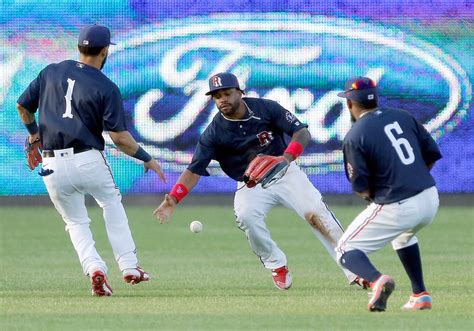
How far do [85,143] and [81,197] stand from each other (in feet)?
1.76

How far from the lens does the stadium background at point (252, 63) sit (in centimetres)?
2152

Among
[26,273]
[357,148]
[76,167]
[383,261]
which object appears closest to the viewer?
[357,148]

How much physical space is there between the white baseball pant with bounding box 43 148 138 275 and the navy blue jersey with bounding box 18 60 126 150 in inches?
4.7

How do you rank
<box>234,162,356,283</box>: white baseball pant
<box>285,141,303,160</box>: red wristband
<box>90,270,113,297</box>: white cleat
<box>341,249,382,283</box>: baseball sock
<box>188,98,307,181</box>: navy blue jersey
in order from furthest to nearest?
<box>188,98,307,181</box>: navy blue jersey < <box>234,162,356,283</box>: white baseball pant < <box>285,141,303,160</box>: red wristband < <box>90,270,113,297</box>: white cleat < <box>341,249,382,283</box>: baseball sock

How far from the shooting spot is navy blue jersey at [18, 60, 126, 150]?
10.6 m

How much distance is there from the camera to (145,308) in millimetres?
9422

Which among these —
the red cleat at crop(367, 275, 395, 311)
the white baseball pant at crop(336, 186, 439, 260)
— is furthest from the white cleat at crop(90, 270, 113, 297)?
the red cleat at crop(367, 275, 395, 311)

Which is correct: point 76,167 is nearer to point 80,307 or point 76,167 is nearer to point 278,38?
point 80,307

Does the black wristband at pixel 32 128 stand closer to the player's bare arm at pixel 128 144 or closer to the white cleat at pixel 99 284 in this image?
the player's bare arm at pixel 128 144

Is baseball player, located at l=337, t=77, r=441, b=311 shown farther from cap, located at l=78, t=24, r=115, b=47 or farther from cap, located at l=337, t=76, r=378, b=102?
cap, located at l=78, t=24, r=115, b=47

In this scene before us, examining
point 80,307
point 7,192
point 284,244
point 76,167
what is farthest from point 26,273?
point 7,192

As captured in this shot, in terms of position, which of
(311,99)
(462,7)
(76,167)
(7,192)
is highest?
(76,167)

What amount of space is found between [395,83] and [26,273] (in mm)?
10183

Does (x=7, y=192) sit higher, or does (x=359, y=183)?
(x=359, y=183)
